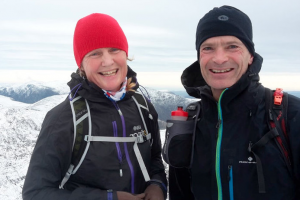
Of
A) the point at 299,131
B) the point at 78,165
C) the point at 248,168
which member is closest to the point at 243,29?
the point at 299,131

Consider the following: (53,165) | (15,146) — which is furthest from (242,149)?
(15,146)

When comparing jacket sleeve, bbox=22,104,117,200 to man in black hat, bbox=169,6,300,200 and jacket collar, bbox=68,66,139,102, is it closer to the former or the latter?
jacket collar, bbox=68,66,139,102

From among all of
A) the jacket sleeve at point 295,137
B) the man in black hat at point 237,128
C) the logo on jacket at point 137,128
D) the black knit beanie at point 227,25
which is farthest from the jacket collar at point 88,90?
the jacket sleeve at point 295,137

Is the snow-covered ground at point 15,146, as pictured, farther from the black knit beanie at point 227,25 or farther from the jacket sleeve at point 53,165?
the black knit beanie at point 227,25

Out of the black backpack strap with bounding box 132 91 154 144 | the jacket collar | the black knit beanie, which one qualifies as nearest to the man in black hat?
the black knit beanie

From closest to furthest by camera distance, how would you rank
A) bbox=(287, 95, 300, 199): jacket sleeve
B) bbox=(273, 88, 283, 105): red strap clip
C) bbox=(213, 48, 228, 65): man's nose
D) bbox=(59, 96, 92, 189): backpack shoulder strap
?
bbox=(287, 95, 300, 199): jacket sleeve < bbox=(273, 88, 283, 105): red strap clip < bbox=(213, 48, 228, 65): man's nose < bbox=(59, 96, 92, 189): backpack shoulder strap
